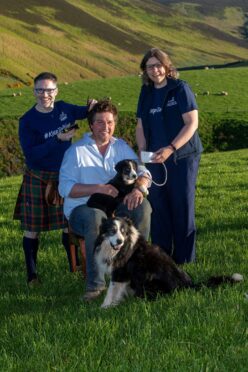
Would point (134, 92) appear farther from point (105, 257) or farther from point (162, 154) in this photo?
point (105, 257)

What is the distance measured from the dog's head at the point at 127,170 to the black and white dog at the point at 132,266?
2.44ft

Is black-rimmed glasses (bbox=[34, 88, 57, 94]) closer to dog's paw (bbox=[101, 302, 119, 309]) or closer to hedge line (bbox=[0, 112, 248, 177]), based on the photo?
dog's paw (bbox=[101, 302, 119, 309])

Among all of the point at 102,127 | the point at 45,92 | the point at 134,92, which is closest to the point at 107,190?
the point at 102,127

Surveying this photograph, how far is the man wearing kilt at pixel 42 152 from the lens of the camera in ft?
23.2

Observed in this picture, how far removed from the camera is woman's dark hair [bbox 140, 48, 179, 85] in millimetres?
6992

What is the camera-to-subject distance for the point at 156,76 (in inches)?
282

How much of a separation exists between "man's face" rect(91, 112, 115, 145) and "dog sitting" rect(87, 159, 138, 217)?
48cm

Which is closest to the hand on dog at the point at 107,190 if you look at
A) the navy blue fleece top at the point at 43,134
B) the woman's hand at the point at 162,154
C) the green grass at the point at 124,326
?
the woman's hand at the point at 162,154

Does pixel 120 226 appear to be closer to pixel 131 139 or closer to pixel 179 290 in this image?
pixel 179 290

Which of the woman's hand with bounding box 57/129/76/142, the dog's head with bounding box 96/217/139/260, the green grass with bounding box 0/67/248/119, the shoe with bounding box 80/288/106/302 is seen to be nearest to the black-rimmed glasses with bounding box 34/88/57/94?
the woman's hand with bounding box 57/129/76/142

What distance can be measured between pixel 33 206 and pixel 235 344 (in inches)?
155

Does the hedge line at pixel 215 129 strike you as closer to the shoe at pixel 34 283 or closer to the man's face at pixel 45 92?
the man's face at pixel 45 92


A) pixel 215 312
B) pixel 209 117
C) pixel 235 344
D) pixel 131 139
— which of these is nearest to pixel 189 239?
pixel 215 312

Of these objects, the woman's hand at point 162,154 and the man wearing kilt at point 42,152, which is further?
the man wearing kilt at point 42,152
